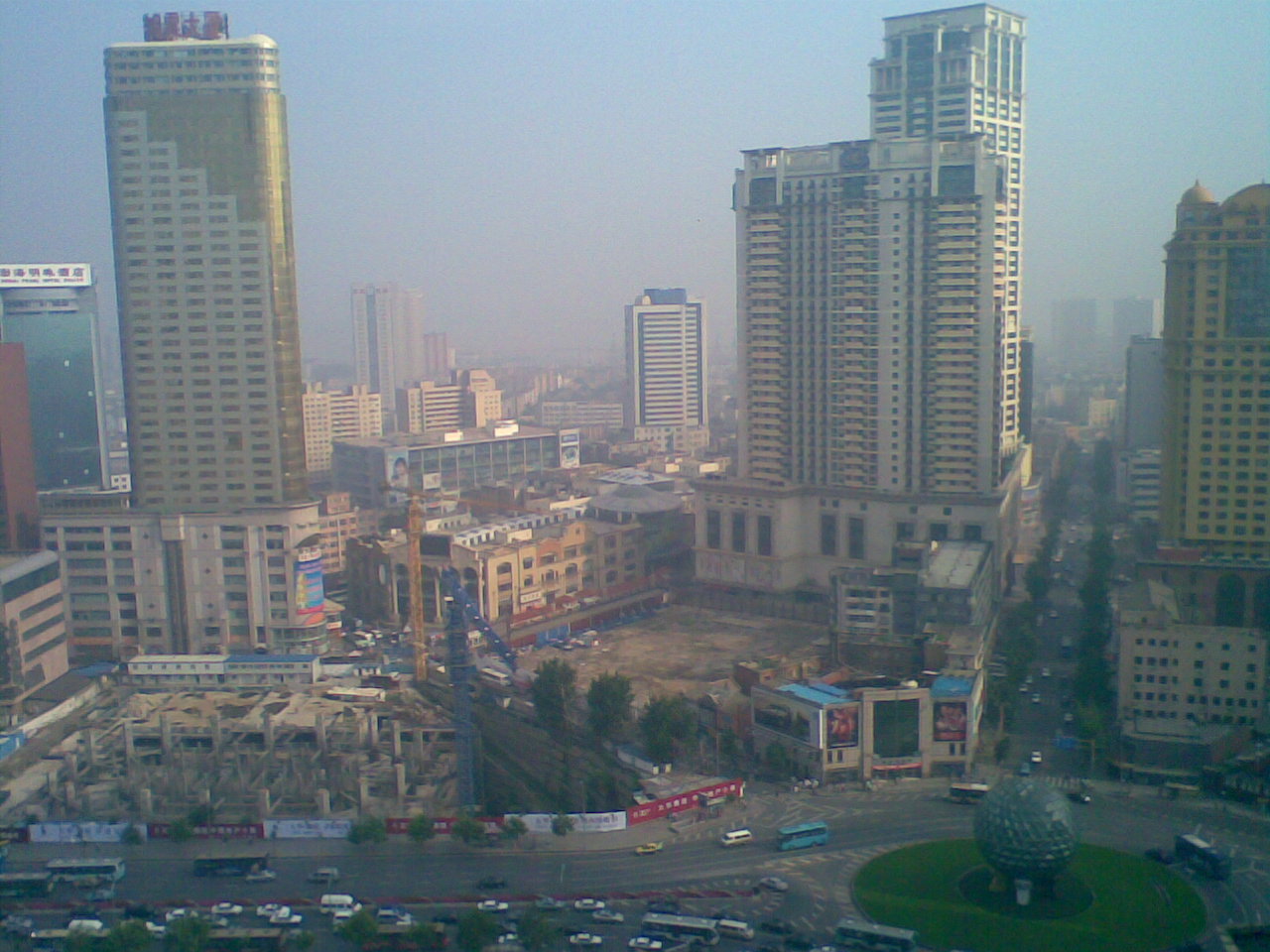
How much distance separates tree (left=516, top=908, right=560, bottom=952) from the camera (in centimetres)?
1005

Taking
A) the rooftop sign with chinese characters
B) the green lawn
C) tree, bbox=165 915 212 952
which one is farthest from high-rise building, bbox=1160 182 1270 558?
the rooftop sign with chinese characters

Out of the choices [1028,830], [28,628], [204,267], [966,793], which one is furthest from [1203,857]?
[204,267]

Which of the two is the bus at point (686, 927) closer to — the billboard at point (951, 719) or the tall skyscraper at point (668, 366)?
the billboard at point (951, 719)

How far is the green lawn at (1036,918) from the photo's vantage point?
1041cm

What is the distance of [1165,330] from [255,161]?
1374 cm

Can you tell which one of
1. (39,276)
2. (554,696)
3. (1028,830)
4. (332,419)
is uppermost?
(39,276)

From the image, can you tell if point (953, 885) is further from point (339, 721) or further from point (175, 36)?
point (175, 36)

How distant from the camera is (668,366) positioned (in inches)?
1834

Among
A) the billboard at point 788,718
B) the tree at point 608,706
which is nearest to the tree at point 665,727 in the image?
the tree at point 608,706

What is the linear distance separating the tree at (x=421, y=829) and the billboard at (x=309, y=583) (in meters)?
7.64

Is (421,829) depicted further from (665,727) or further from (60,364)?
(60,364)

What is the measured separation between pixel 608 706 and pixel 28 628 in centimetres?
821

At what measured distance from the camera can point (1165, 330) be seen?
63.4 ft

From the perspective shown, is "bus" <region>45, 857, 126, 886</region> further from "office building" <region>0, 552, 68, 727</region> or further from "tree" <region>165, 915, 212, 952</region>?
"office building" <region>0, 552, 68, 727</region>
